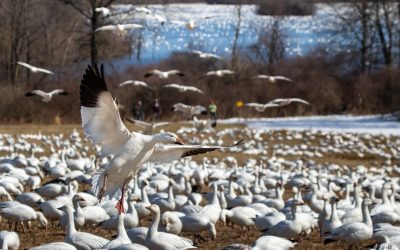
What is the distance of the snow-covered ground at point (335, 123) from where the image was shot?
27938 millimetres

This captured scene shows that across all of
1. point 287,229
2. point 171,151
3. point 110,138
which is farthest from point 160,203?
point 287,229

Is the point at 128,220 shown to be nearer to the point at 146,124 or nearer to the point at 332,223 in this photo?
the point at 332,223

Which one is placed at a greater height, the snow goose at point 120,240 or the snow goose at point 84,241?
the snow goose at point 120,240

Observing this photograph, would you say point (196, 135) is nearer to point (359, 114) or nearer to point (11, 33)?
point (359, 114)

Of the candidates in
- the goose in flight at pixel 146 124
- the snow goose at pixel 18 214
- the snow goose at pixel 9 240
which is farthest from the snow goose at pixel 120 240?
the goose in flight at pixel 146 124

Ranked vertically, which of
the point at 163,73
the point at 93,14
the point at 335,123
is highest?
the point at 93,14

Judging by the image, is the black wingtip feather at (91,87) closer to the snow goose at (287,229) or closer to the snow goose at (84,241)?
the snow goose at (84,241)

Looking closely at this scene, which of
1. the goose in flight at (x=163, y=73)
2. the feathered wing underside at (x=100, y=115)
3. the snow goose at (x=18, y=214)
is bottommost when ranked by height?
the snow goose at (x=18, y=214)

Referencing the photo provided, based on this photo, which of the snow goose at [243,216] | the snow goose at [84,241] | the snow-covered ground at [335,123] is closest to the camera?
the snow goose at [84,241]

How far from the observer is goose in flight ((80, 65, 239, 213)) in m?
8.47

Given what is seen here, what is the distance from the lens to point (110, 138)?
898cm

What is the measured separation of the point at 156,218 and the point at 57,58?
1350 inches

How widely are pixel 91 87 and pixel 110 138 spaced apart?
734 millimetres

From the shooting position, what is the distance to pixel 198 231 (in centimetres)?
915
